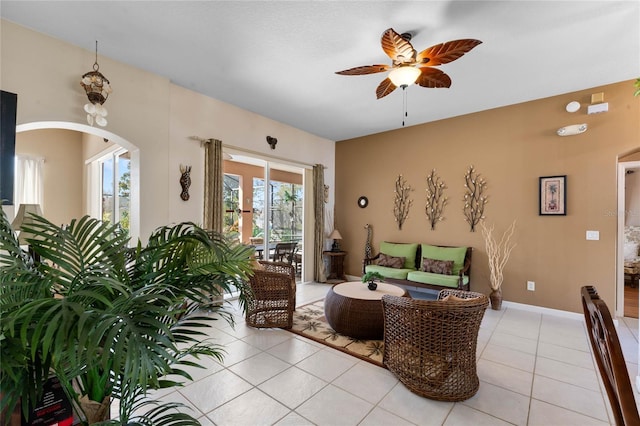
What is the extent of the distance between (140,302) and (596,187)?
5.05m

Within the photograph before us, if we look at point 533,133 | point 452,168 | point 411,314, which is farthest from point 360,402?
point 533,133

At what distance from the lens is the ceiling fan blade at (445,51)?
2072 mm

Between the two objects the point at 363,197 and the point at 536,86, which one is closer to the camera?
the point at 536,86

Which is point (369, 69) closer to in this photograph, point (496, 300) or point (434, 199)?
point (434, 199)

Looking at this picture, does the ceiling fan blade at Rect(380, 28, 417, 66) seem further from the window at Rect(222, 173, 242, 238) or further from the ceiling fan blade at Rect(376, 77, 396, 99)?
the window at Rect(222, 173, 242, 238)

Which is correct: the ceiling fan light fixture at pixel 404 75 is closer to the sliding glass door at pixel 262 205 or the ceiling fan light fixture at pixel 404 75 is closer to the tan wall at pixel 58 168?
the sliding glass door at pixel 262 205

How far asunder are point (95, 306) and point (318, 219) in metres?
4.85

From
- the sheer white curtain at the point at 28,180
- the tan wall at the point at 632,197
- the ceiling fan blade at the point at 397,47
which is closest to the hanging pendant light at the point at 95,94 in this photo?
the ceiling fan blade at the point at 397,47

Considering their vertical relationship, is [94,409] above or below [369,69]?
below

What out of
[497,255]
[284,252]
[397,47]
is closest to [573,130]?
[497,255]

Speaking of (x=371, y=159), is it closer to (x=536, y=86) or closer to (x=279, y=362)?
(x=536, y=86)

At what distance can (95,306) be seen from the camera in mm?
1040

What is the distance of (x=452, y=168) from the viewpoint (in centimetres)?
475

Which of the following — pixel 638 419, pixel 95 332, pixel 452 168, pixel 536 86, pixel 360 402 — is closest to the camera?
pixel 95 332
